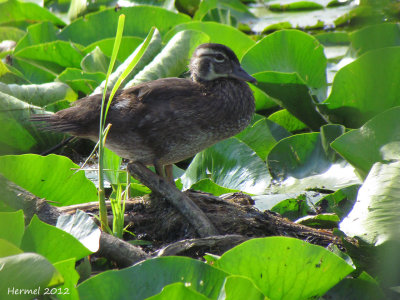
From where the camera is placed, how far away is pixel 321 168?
13.9 feet

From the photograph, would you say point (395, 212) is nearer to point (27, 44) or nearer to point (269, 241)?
point (269, 241)

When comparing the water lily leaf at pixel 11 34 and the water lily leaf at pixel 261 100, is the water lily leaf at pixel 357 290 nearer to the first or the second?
the water lily leaf at pixel 261 100

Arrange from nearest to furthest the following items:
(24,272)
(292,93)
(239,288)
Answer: (24,272) < (239,288) < (292,93)

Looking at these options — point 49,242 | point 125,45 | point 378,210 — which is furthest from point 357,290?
point 125,45

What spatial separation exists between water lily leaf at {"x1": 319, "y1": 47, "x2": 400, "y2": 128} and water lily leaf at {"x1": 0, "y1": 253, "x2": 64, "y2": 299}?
272 cm

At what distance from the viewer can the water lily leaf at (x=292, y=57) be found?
4.81 meters

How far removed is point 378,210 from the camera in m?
2.95

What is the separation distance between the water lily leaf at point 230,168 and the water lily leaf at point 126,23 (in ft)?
7.45

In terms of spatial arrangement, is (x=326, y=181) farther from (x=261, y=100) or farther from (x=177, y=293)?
(x=177, y=293)

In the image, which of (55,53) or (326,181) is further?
(55,53)

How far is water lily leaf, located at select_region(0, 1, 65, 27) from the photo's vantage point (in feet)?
22.7

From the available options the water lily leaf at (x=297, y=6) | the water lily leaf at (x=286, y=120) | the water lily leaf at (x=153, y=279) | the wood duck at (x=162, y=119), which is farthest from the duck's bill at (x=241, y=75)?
the water lily leaf at (x=297, y=6)

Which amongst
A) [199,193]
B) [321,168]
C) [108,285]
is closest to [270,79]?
[321,168]

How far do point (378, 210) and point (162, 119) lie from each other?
4.83 feet
